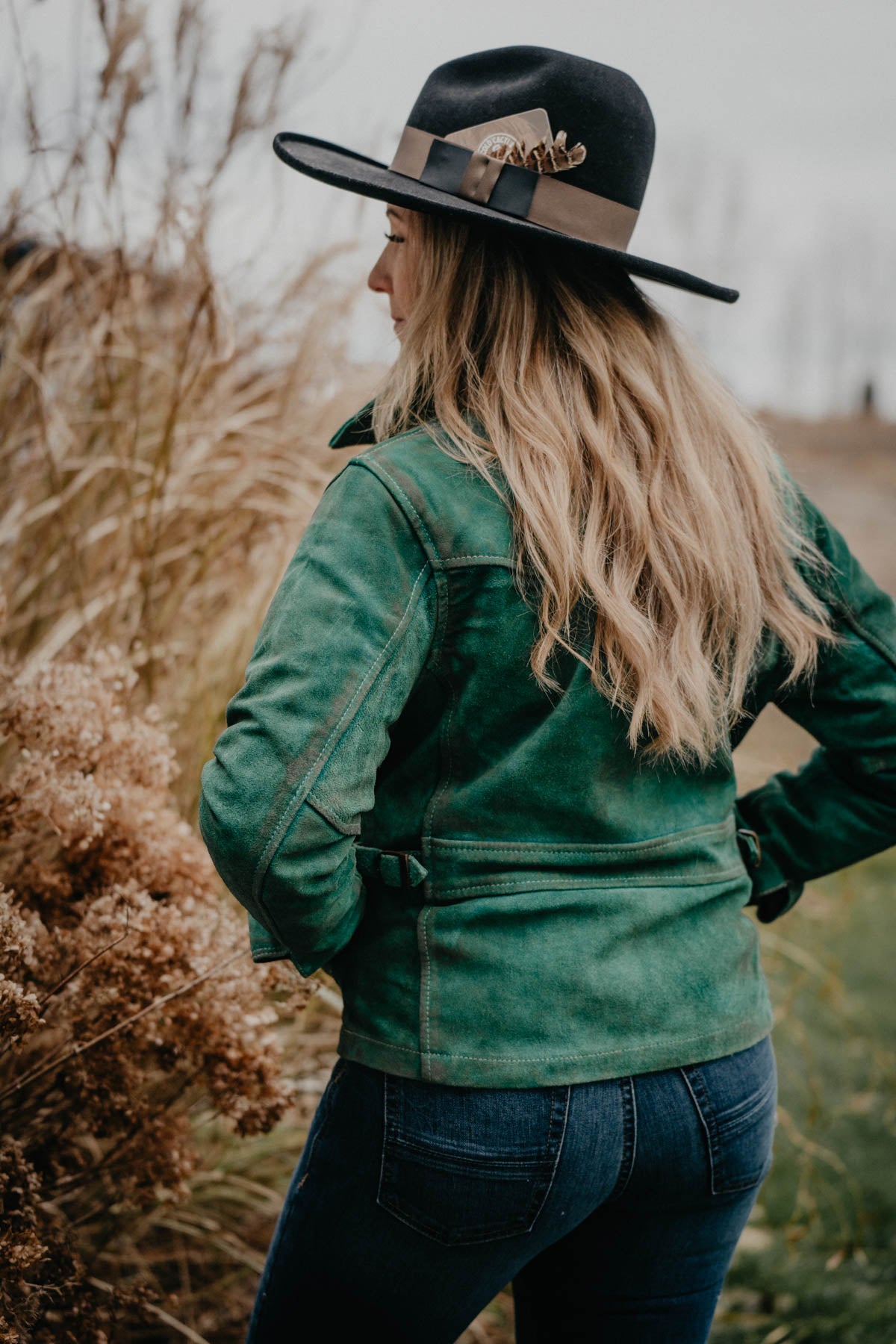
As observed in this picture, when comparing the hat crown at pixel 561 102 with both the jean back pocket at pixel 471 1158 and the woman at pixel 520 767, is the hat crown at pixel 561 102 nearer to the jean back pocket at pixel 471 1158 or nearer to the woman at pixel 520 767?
the woman at pixel 520 767

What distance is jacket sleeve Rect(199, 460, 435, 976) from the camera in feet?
2.96

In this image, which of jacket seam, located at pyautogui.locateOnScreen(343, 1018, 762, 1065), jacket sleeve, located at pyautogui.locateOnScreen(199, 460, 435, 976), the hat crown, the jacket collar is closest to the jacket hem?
jacket seam, located at pyautogui.locateOnScreen(343, 1018, 762, 1065)

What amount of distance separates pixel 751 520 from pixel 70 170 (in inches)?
54.6

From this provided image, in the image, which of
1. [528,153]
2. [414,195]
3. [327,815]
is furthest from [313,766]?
[528,153]

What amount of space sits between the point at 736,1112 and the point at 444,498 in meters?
0.69

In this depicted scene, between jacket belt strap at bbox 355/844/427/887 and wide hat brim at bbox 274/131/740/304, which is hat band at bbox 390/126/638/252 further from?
jacket belt strap at bbox 355/844/427/887

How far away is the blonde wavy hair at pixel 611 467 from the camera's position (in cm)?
101

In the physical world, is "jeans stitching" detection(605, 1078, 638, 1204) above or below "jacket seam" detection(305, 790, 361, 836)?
below

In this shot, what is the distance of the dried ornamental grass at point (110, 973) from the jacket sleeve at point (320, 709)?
0.29m

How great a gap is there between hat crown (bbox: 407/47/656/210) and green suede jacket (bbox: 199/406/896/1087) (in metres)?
0.40

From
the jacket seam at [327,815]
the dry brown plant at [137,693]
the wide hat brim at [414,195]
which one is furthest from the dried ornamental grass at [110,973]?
the wide hat brim at [414,195]

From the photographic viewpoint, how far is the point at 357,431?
3.83ft

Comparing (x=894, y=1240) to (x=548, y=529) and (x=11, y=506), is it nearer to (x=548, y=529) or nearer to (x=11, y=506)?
(x=548, y=529)

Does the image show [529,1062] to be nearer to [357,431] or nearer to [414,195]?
[357,431]
